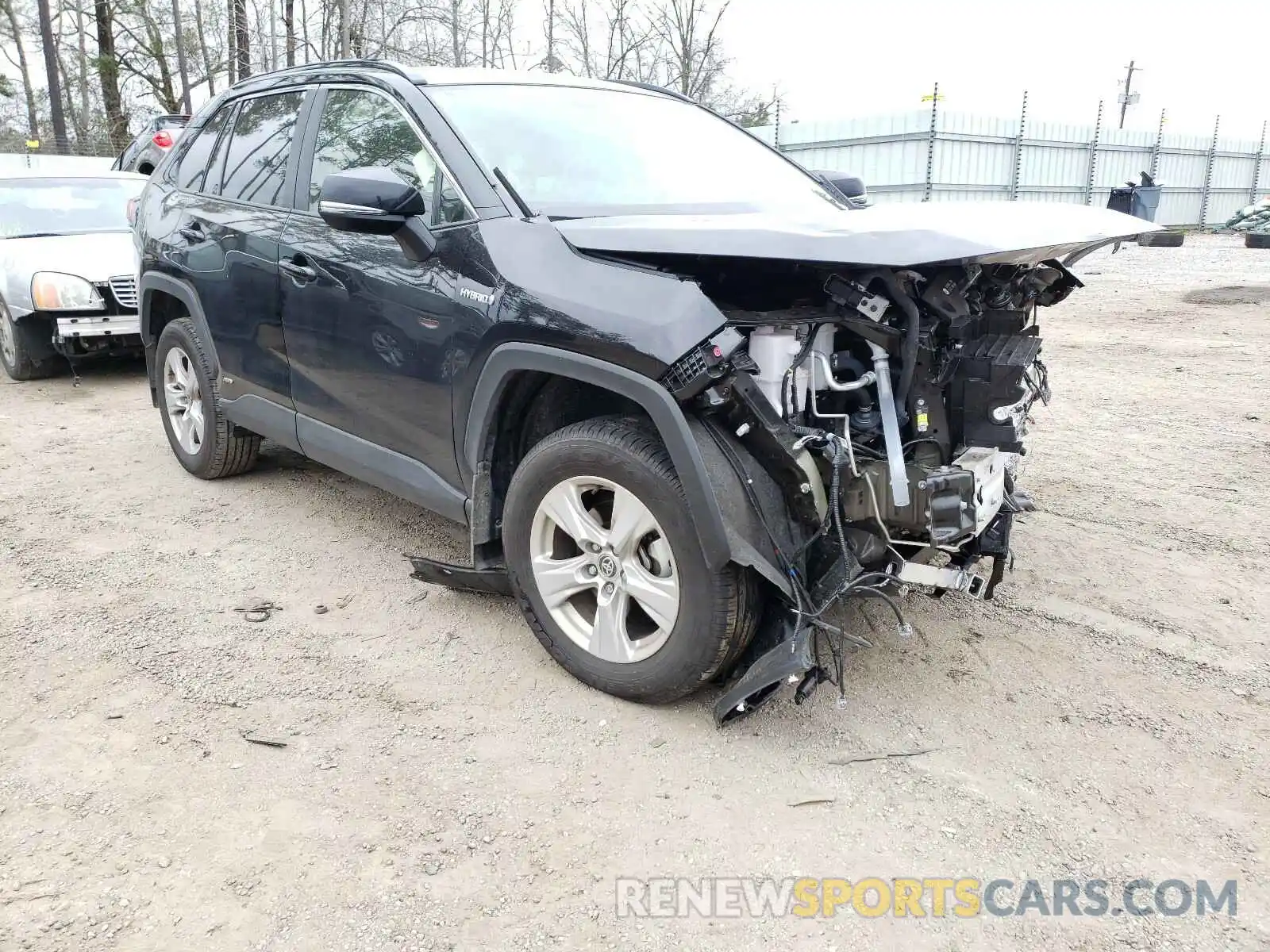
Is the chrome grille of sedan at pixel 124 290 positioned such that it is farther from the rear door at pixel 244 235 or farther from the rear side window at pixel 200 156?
the rear door at pixel 244 235

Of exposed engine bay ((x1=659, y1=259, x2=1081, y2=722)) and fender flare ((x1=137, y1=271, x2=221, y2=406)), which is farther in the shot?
fender flare ((x1=137, y1=271, x2=221, y2=406))

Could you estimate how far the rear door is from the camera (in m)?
4.11

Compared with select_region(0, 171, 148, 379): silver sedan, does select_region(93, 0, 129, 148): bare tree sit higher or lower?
higher

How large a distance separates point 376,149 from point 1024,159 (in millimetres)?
20992

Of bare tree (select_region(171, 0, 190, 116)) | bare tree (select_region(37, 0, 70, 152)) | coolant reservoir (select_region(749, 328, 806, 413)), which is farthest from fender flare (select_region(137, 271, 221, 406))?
bare tree (select_region(37, 0, 70, 152))

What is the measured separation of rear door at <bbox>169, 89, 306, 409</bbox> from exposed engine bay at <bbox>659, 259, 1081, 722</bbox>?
7.25 feet

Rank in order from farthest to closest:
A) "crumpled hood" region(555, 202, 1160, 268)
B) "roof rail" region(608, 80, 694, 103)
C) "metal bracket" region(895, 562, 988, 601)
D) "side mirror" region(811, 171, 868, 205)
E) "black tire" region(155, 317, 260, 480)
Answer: "black tire" region(155, 317, 260, 480)
"side mirror" region(811, 171, 868, 205)
"roof rail" region(608, 80, 694, 103)
"metal bracket" region(895, 562, 988, 601)
"crumpled hood" region(555, 202, 1160, 268)

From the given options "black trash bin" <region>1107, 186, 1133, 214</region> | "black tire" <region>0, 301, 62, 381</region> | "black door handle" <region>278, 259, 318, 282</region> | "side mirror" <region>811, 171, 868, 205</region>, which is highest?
"black trash bin" <region>1107, 186, 1133, 214</region>

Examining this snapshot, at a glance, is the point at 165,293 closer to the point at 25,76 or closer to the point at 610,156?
the point at 610,156

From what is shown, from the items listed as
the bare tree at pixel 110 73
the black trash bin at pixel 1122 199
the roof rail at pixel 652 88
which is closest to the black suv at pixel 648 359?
the roof rail at pixel 652 88

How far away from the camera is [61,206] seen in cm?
857

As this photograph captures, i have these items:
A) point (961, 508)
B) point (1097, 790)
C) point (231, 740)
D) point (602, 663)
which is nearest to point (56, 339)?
point (231, 740)

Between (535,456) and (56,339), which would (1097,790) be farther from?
(56,339)

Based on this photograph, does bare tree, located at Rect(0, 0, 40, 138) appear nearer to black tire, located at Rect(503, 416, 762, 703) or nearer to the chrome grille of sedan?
the chrome grille of sedan
